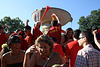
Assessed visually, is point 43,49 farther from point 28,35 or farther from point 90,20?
point 90,20

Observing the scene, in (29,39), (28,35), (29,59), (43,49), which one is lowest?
(29,59)

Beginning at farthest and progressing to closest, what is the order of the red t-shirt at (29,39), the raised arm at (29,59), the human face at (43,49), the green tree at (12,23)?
1. the green tree at (12,23)
2. the red t-shirt at (29,39)
3. the human face at (43,49)
4. the raised arm at (29,59)

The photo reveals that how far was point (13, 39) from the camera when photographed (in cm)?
262

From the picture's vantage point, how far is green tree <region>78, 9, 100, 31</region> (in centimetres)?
3947

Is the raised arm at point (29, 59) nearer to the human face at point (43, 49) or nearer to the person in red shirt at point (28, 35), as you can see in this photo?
the human face at point (43, 49)

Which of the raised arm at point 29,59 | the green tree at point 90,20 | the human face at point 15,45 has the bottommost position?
the raised arm at point 29,59

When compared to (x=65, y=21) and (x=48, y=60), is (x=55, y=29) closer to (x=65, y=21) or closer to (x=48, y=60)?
(x=48, y=60)

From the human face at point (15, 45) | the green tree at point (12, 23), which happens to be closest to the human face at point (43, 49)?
the human face at point (15, 45)

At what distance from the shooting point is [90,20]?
136 ft

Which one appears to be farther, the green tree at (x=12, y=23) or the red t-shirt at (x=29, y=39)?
the green tree at (x=12, y=23)

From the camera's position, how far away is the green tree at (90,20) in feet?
129

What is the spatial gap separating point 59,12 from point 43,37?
1401 cm

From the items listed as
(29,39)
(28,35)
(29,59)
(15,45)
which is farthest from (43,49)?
(28,35)

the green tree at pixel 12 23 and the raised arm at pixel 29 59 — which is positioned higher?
the green tree at pixel 12 23
